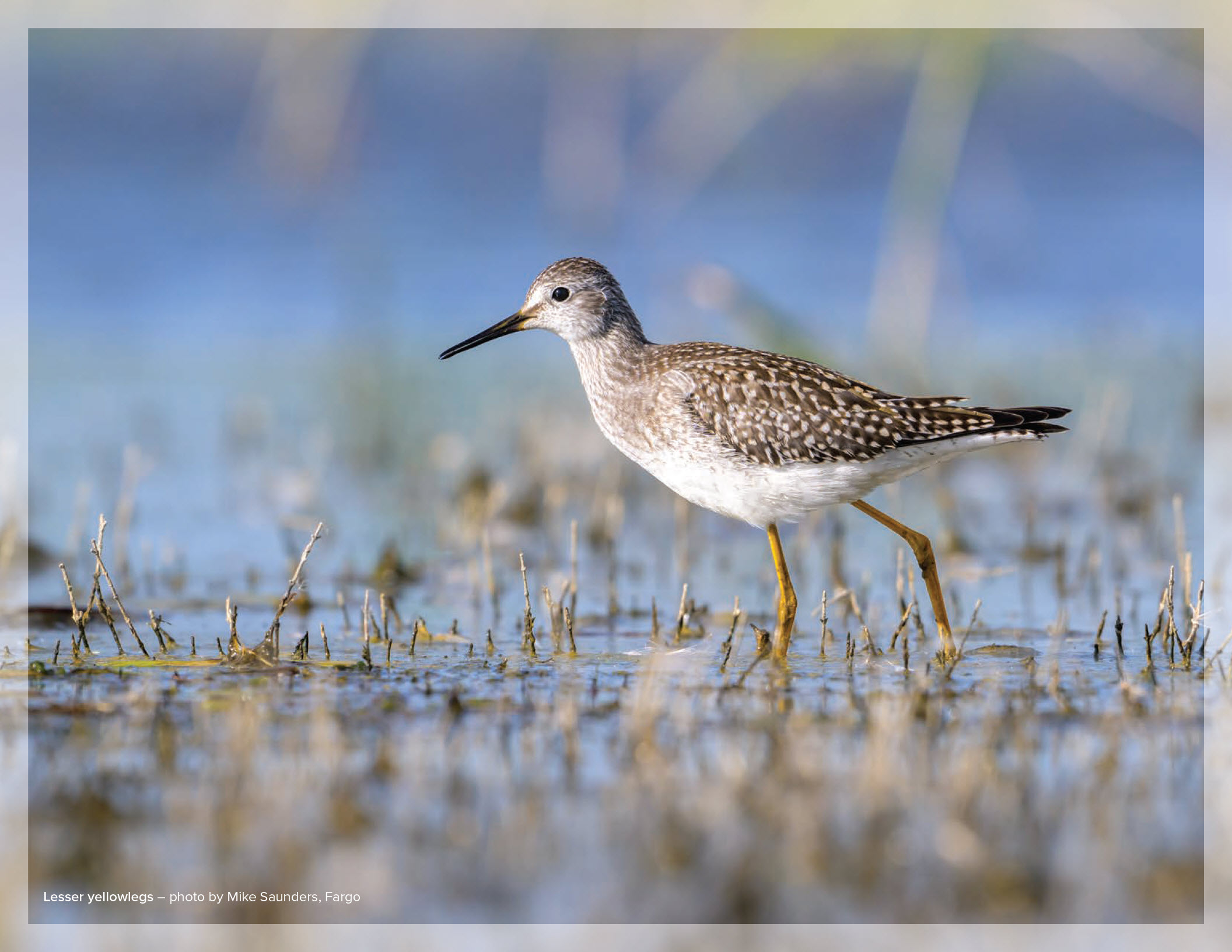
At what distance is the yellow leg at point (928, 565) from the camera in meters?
8.09

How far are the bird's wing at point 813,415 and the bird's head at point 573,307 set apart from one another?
3.15ft

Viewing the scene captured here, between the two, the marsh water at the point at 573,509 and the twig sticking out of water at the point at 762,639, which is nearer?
the marsh water at the point at 573,509

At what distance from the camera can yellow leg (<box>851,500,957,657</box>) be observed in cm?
809

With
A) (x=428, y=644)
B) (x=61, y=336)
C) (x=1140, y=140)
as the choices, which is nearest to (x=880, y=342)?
(x=428, y=644)

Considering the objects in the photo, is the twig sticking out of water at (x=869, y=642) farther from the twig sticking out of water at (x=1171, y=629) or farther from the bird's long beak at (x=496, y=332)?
the bird's long beak at (x=496, y=332)

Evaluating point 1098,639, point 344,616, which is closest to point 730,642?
point 1098,639

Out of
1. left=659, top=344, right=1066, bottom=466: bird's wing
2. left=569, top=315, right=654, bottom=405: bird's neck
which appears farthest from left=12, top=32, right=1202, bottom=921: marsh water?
left=569, top=315, right=654, bottom=405: bird's neck

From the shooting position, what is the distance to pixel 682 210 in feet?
72.9

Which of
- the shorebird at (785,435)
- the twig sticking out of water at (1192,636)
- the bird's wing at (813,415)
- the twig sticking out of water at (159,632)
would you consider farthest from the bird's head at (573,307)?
→ the twig sticking out of water at (1192,636)

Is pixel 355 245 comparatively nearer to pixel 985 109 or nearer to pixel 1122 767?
pixel 985 109

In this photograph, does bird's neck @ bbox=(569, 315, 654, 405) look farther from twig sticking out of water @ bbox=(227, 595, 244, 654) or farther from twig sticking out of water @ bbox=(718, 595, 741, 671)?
twig sticking out of water @ bbox=(227, 595, 244, 654)

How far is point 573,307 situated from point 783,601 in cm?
222

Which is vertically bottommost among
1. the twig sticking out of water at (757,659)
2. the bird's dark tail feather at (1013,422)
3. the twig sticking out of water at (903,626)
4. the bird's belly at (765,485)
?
the twig sticking out of water at (757,659)

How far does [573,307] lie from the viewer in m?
9.41
